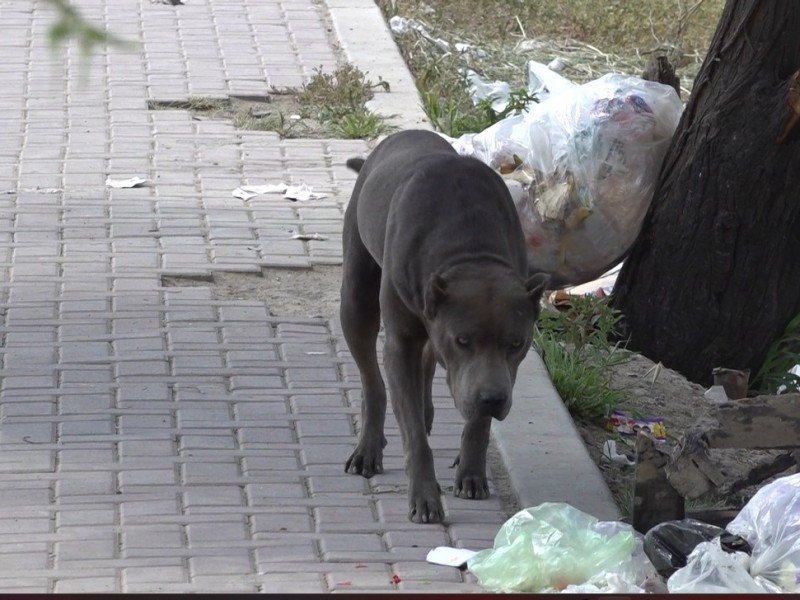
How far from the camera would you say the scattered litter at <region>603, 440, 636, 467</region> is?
18.4 feet

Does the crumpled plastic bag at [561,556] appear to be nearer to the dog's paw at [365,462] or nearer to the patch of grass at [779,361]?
the dog's paw at [365,462]

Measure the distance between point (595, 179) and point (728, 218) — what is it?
0.73m

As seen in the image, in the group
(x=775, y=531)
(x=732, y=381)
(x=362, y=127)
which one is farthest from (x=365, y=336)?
(x=362, y=127)

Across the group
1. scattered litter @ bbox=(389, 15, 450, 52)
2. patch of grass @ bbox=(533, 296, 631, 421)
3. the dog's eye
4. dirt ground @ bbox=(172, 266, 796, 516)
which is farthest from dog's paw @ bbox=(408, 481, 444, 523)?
scattered litter @ bbox=(389, 15, 450, 52)

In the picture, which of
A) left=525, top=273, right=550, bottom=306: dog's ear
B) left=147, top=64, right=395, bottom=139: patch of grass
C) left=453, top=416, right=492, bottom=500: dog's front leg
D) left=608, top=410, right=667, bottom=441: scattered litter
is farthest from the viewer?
left=147, top=64, right=395, bottom=139: patch of grass

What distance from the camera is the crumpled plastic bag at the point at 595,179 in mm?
6832

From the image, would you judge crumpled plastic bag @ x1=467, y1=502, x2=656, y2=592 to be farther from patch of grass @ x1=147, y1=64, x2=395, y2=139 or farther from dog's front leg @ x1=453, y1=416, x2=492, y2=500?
patch of grass @ x1=147, y1=64, x2=395, y2=139

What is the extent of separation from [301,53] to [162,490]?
631cm

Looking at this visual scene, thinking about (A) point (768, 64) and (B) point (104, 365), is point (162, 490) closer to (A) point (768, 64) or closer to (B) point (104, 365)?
(B) point (104, 365)

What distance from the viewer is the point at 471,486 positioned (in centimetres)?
502

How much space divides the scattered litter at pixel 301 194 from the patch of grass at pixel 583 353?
196 cm

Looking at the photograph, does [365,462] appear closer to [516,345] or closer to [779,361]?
[516,345]

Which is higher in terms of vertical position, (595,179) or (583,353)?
(595,179)

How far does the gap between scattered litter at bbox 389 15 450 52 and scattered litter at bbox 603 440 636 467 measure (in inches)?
229
